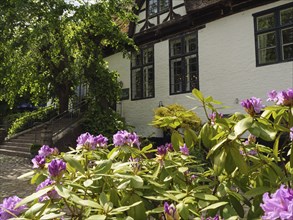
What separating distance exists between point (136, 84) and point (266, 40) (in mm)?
7600

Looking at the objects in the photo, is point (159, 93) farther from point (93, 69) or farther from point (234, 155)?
point (234, 155)

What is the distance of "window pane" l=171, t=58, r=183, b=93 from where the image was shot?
588 inches

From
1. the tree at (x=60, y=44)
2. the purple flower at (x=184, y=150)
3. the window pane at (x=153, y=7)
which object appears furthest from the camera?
the window pane at (x=153, y=7)

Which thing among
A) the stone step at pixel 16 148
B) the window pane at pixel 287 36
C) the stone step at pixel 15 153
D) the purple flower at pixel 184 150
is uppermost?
the window pane at pixel 287 36

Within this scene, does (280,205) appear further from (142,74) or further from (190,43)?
(142,74)

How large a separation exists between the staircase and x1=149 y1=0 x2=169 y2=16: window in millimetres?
6739

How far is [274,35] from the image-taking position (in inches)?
450

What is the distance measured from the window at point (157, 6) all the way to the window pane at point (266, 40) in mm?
5381

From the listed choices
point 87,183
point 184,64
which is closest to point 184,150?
point 87,183

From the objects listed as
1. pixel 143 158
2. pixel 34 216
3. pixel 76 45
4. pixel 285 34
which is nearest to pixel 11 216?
pixel 34 216

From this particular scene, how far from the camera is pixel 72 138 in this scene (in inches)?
609

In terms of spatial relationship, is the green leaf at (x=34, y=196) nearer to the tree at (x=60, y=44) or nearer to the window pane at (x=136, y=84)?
the tree at (x=60, y=44)

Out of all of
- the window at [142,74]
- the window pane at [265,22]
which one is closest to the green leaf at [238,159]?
the window pane at [265,22]

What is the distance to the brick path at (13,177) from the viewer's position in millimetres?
7863
